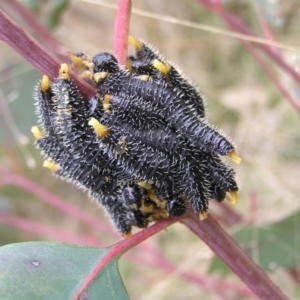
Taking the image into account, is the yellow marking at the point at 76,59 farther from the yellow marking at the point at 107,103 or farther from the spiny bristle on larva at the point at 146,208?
the spiny bristle on larva at the point at 146,208

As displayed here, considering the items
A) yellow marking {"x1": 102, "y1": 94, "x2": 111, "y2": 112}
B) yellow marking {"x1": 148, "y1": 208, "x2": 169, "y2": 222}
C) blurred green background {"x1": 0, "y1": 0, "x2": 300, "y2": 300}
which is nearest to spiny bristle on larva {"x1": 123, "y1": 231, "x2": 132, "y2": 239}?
yellow marking {"x1": 148, "y1": 208, "x2": 169, "y2": 222}

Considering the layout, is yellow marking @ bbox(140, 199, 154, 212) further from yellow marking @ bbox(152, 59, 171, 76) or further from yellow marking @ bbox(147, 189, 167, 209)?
yellow marking @ bbox(152, 59, 171, 76)

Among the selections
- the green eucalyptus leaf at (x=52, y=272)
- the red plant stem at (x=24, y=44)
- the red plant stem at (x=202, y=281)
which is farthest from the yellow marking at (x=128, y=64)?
the red plant stem at (x=202, y=281)

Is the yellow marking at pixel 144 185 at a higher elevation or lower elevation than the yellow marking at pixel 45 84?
lower

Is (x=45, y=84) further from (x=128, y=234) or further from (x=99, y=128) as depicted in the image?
(x=128, y=234)

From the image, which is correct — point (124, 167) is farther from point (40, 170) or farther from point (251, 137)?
point (40, 170)

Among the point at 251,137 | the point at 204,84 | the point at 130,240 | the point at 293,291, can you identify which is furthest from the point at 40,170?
the point at 130,240

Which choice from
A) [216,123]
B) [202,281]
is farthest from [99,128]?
[216,123]
